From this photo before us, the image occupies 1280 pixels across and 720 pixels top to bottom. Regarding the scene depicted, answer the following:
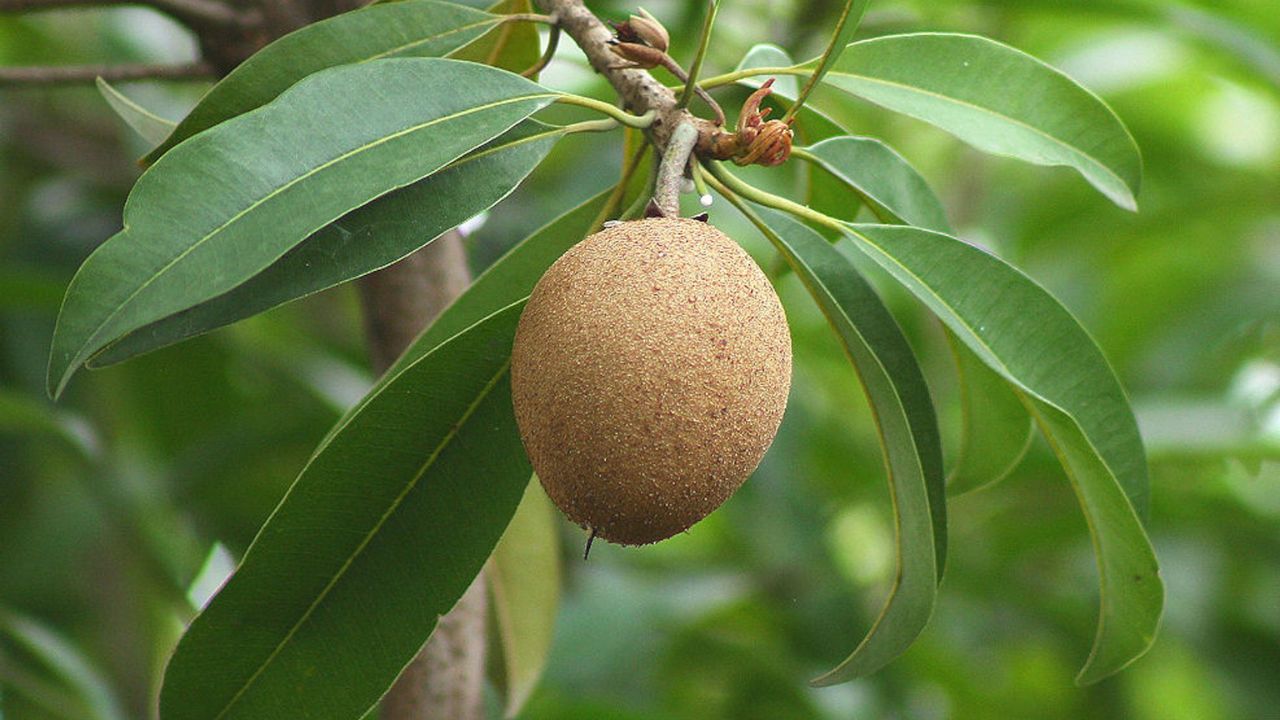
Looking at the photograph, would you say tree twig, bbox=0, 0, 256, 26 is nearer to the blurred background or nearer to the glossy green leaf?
the blurred background

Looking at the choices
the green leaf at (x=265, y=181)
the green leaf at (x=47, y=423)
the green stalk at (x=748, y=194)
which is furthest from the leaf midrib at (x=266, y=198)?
the green leaf at (x=47, y=423)

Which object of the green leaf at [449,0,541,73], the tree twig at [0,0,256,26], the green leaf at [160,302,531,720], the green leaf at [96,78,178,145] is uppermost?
the green leaf at [449,0,541,73]

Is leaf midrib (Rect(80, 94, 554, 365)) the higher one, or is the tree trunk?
leaf midrib (Rect(80, 94, 554, 365))

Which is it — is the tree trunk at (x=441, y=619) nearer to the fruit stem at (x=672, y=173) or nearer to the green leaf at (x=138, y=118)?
the green leaf at (x=138, y=118)

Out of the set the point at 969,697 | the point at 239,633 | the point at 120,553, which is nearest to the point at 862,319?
the point at 239,633

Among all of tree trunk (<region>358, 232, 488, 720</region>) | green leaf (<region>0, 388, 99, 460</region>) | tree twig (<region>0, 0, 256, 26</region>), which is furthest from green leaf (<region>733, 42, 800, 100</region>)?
green leaf (<region>0, 388, 99, 460</region>)

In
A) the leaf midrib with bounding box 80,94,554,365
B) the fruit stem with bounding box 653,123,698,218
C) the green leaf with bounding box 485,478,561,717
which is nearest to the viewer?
the leaf midrib with bounding box 80,94,554,365

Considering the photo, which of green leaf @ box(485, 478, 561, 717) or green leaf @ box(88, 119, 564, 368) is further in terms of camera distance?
green leaf @ box(485, 478, 561, 717)
